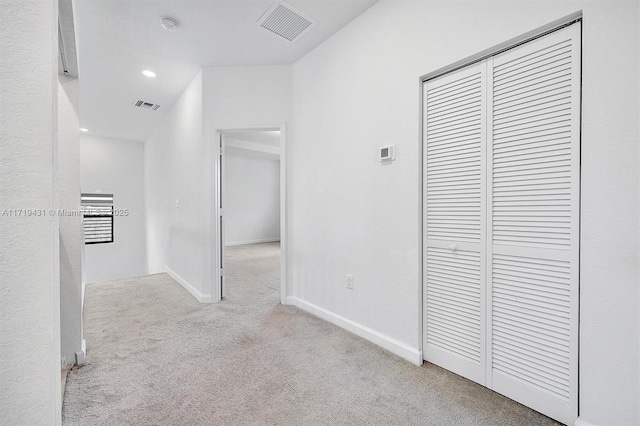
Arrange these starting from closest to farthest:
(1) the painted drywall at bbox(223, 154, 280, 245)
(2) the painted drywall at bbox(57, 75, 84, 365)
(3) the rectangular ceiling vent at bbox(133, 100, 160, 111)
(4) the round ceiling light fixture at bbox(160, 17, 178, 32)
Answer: (2) the painted drywall at bbox(57, 75, 84, 365) < (4) the round ceiling light fixture at bbox(160, 17, 178, 32) < (3) the rectangular ceiling vent at bbox(133, 100, 160, 111) < (1) the painted drywall at bbox(223, 154, 280, 245)

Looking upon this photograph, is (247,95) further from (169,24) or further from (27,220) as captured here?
(27,220)

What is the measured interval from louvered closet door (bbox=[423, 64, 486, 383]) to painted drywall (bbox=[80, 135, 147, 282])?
7.02m

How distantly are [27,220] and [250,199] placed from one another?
8.40 metres

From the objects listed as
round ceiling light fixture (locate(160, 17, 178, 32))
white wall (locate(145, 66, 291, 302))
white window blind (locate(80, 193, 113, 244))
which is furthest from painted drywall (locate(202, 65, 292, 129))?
white window blind (locate(80, 193, 113, 244))

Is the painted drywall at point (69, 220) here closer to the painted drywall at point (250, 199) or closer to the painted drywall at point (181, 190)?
the painted drywall at point (181, 190)

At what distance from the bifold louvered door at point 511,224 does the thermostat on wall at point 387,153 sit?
0.24 meters

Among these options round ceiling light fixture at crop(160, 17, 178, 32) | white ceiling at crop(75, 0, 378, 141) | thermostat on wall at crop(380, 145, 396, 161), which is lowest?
thermostat on wall at crop(380, 145, 396, 161)

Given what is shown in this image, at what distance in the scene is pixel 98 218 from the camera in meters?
6.71

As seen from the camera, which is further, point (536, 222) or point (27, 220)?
point (536, 222)

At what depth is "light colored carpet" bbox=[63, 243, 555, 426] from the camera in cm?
155

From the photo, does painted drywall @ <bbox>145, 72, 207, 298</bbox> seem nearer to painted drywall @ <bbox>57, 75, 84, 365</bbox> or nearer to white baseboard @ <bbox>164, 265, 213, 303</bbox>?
white baseboard @ <bbox>164, 265, 213, 303</bbox>

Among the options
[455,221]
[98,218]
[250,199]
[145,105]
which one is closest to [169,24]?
[145,105]

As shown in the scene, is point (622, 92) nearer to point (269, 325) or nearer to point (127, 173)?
point (269, 325)

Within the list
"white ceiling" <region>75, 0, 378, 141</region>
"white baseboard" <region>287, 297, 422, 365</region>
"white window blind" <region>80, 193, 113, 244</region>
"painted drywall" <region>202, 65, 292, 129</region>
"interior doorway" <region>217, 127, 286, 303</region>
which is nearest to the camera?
"white baseboard" <region>287, 297, 422, 365</region>
